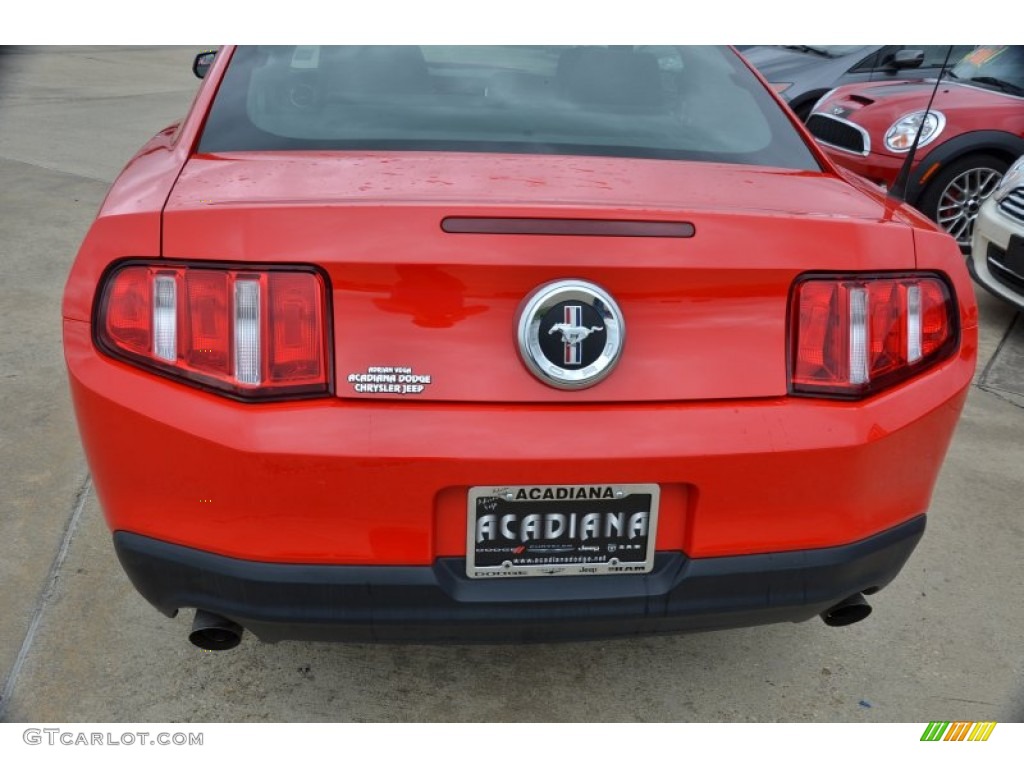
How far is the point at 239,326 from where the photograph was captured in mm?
1921

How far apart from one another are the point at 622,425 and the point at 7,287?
4.57 metres

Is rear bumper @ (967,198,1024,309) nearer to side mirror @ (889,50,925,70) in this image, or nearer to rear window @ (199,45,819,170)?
side mirror @ (889,50,925,70)

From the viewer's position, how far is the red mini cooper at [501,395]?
1902 millimetres

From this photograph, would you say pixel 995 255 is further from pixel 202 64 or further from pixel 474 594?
pixel 474 594

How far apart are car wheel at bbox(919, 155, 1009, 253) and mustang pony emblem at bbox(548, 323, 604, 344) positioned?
572 centimetres

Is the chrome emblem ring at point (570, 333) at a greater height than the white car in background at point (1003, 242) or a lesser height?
greater

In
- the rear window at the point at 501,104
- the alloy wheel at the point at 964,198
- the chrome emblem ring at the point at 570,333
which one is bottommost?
the alloy wheel at the point at 964,198

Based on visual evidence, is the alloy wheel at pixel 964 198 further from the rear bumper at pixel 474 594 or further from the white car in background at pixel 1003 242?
the rear bumper at pixel 474 594

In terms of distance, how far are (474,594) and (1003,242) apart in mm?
4380

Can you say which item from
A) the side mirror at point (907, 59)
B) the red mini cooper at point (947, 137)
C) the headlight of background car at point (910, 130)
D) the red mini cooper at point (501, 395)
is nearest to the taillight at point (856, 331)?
the red mini cooper at point (501, 395)

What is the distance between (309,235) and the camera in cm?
190

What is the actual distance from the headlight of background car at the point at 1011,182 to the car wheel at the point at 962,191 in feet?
3.79

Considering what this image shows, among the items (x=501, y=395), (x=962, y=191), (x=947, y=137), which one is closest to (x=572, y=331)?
(x=501, y=395)

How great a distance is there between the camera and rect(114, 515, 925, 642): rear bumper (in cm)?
197
